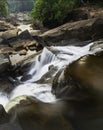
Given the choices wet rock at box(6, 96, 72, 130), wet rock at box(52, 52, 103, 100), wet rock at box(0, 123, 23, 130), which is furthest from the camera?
wet rock at box(52, 52, 103, 100)

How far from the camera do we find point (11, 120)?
695cm

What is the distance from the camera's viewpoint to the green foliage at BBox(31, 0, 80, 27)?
29.0m

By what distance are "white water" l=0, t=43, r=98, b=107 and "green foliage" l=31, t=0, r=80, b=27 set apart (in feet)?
33.3

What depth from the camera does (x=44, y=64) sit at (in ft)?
56.3

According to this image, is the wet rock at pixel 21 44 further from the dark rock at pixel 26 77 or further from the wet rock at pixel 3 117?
the wet rock at pixel 3 117

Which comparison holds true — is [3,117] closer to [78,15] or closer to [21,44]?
[21,44]

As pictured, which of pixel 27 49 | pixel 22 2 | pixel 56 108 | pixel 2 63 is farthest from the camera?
pixel 22 2

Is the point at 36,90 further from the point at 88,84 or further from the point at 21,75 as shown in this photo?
the point at 88,84

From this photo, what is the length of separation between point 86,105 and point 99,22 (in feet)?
45.3

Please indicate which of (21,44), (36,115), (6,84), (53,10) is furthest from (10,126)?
(53,10)

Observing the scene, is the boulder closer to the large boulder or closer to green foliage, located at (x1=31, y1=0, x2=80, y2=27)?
green foliage, located at (x1=31, y1=0, x2=80, y2=27)

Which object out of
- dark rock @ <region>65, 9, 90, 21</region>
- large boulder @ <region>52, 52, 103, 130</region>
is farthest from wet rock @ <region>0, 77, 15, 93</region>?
dark rock @ <region>65, 9, 90, 21</region>

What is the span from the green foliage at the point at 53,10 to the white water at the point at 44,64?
10137 mm

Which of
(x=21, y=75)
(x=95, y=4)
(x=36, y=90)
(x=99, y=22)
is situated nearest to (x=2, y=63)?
(x=21, y=75)
